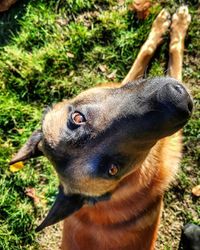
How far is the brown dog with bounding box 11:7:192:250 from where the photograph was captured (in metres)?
3.52

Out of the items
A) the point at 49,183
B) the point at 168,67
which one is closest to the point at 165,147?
the point at 168,67

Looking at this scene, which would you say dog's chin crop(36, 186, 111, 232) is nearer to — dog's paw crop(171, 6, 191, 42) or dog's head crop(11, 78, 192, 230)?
dog's head crop(11, 78, 192, 230)

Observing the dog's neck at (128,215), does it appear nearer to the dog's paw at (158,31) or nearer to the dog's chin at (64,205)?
the dog's chin at (64,205)

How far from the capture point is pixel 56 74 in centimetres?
636

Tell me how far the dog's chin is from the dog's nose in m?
1.27

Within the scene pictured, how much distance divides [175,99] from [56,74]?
3.22 metres

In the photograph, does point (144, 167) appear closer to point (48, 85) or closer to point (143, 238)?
point (143, 238)

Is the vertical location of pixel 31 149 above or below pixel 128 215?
above

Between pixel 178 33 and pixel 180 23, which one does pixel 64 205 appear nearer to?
pixel 178 33

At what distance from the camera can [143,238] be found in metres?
4.79

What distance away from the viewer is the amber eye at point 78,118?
13.0 feet

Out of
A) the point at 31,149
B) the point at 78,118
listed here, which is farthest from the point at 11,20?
the point at 78,118

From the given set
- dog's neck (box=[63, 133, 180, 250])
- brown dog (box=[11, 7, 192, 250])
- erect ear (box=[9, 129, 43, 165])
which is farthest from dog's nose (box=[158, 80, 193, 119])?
erect ear (box=[9, 129, 43, 165])

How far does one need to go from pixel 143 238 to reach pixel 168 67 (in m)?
2.06
